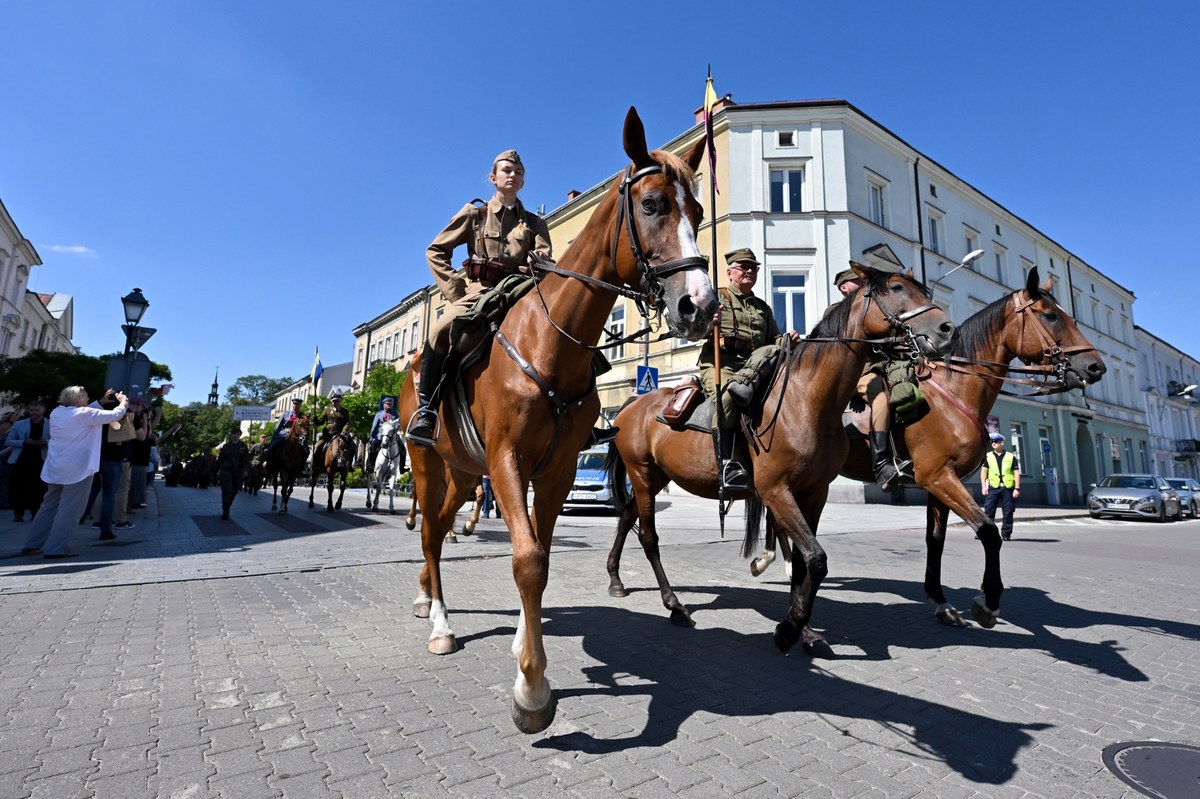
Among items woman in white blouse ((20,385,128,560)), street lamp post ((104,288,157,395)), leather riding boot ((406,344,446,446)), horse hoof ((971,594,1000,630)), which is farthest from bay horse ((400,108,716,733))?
street lamp post ((104,288,157,395))

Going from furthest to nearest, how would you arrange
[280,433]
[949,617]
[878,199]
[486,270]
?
[878,199], [280,433], [949,617], [486,270]

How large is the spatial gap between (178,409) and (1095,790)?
104m

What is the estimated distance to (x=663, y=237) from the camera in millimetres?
2648

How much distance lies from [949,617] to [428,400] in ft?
15.3

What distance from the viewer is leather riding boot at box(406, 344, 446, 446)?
12.0 feet

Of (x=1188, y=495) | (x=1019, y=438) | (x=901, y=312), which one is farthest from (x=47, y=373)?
(x=1188, y=495)

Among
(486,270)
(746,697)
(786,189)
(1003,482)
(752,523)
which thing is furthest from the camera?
(786,189)

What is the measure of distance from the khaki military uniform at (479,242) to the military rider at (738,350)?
193cm

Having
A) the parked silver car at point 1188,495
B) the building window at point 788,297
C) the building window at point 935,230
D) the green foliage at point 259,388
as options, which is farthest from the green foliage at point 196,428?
the parked silver car at point 1188,495

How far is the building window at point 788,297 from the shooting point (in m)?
23.5

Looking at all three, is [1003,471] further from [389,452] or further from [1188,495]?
[1188,495]

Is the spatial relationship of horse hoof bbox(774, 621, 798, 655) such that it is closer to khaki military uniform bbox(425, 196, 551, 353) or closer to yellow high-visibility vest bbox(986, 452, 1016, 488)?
khaki military uniform bbox(425, 196, 551, 353)

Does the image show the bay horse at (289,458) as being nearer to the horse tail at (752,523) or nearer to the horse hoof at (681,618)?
the horse tail at (752,523)

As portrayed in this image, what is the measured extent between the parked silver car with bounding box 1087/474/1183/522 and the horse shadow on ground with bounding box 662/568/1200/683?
20.1 m
